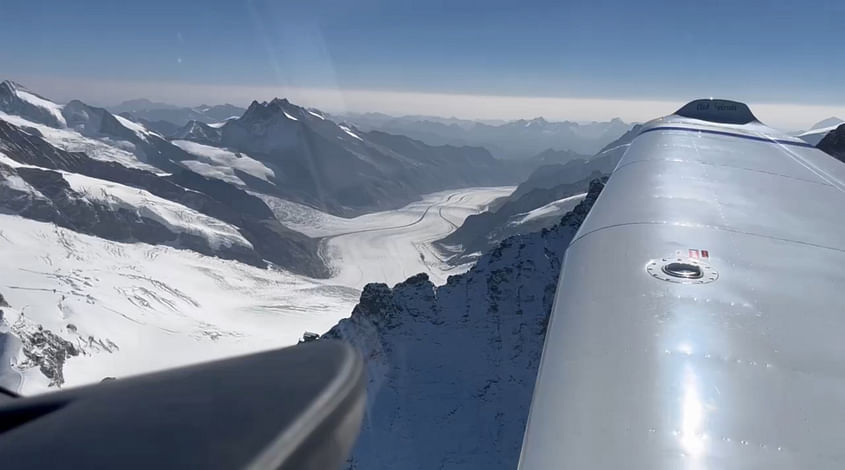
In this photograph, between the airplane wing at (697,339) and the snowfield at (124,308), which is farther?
the snowfield at (124,308)

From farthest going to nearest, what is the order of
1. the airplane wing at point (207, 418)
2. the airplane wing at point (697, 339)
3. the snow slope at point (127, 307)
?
the snow slope at point (127, 307)
the airplane wing at point (697, 339)
the airplane wing at point (207, 418)

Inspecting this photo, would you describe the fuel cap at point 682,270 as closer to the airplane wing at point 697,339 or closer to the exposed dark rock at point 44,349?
the airplane wing at point 697,339

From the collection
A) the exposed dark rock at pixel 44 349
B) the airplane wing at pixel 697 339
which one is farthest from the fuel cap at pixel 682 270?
the exposed dark rock at pixel 44 349

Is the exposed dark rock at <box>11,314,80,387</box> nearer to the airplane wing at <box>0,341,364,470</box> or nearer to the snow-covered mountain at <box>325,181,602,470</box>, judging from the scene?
the snow-covered mountain at <box>325,181,602,470</box>

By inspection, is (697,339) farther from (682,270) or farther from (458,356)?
(458,356)

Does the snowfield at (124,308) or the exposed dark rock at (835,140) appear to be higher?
the exposed dark rock at (835,140)

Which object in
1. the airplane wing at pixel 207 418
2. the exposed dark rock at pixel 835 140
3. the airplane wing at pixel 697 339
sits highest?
the airplane wing at pixel 207 418

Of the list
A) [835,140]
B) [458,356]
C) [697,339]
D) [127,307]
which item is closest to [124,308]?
[127,307]

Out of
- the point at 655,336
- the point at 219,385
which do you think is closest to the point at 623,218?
the point at 655,336
